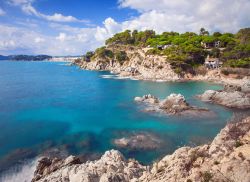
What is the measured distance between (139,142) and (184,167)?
1427cm

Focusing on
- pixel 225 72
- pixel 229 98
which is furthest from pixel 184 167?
pixel 225 72

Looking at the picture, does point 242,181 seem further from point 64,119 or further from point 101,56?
point 101,56

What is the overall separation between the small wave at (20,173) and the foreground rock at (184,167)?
1.44m

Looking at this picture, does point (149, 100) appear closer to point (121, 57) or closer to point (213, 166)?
point (213, 166)

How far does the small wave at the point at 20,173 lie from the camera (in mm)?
21163

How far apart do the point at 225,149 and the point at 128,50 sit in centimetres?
10083

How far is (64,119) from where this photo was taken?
3875 cm

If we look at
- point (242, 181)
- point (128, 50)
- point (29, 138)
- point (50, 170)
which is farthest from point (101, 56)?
point (242, 181)

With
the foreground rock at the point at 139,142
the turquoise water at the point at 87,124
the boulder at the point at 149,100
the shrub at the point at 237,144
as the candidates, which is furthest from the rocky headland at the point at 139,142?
the boulder at the point at 149,100

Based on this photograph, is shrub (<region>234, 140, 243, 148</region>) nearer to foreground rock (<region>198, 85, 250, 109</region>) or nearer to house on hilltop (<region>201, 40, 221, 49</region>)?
foreground rock (<region>198, 85, 250, 109</region>)

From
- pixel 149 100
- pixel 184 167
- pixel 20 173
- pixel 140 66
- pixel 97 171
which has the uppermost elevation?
pixel 140 66

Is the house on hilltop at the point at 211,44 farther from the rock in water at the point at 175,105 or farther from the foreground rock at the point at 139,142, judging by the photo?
the foreground rock at the point at 139,142

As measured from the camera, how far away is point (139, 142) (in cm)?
2808

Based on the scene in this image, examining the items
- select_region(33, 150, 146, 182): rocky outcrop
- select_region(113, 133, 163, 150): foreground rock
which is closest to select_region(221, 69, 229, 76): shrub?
select_region(113, 133, 163, 150): foreground rock
